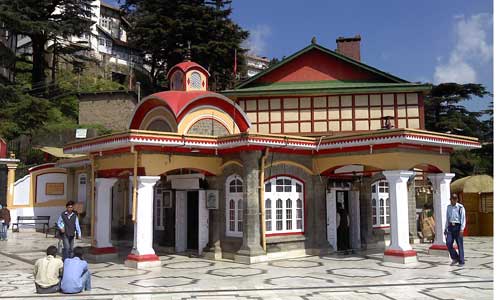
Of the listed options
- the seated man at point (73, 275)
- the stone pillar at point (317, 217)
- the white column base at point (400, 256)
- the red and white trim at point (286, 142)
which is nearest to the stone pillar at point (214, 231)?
the red and white trim at point (286, 142)

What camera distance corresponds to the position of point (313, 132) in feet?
67.1

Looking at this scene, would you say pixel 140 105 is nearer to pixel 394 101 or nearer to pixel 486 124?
pixel 394 101

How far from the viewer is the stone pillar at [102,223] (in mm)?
15172

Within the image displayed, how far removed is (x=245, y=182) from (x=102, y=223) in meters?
4.54

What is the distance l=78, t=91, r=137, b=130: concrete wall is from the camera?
36750mm

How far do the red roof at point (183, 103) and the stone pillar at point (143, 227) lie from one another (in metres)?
2.59

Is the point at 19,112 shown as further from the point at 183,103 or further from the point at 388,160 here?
the point at 388,160

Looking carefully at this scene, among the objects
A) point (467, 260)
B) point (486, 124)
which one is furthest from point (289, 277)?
point (486, 124)

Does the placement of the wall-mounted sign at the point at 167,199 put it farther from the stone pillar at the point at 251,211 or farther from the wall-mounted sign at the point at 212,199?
the stone pillar at the point at 251,211

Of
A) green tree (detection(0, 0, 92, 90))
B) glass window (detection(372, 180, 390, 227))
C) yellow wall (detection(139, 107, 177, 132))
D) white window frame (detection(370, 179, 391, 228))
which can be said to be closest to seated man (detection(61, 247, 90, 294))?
yellow wall (detection(139, 107, 177, 132))

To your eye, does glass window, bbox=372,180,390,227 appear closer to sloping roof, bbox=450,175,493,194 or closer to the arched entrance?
the arched entrance

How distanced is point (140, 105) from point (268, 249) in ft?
20.9

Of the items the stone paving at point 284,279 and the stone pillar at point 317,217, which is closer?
the stone paving at point 284,279

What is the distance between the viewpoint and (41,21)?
1479 inches
